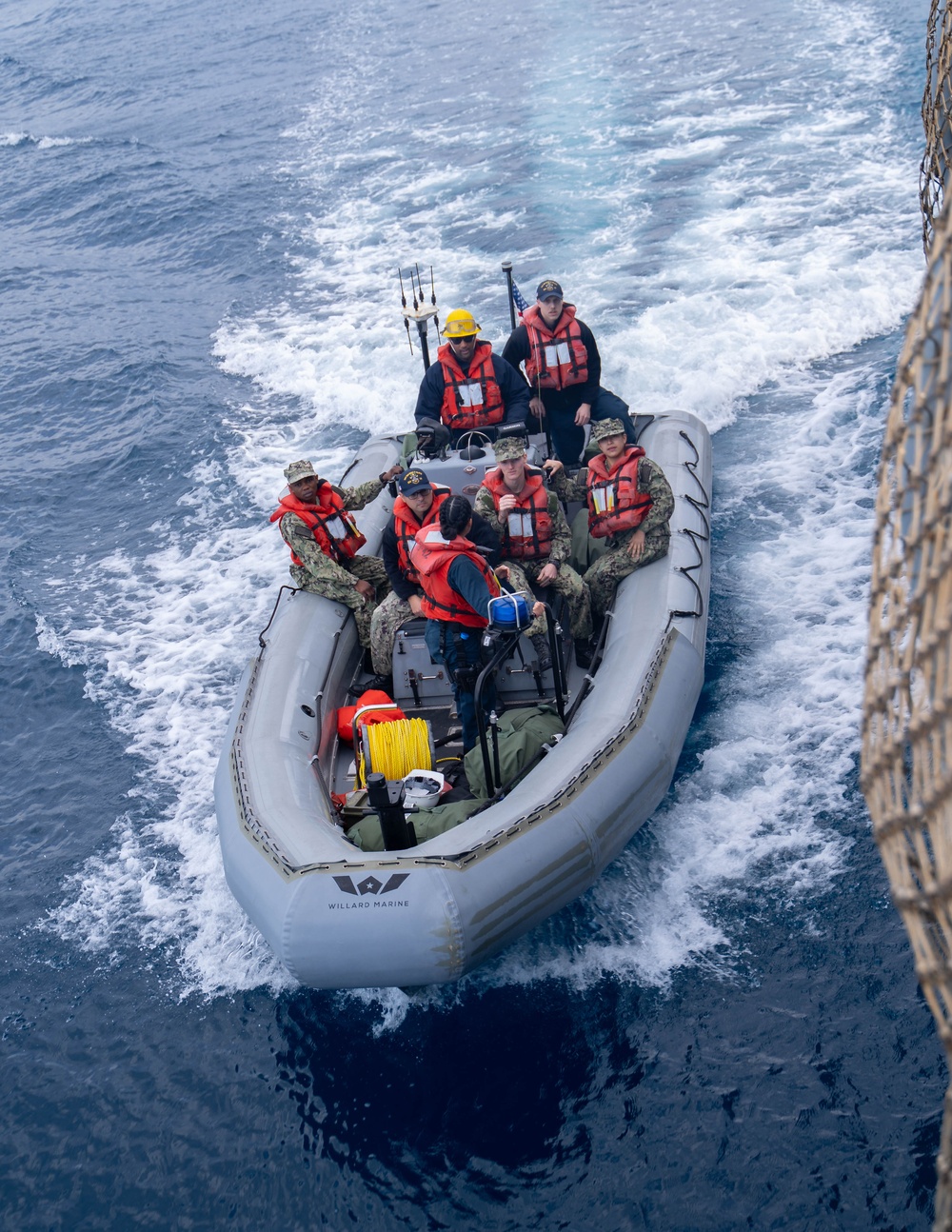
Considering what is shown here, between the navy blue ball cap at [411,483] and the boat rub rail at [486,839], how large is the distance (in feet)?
4.47

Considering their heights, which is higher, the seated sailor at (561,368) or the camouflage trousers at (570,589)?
the seated sailor at (561,368)

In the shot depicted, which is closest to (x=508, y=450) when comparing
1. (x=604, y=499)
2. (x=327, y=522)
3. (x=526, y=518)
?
(x=526, y=518)

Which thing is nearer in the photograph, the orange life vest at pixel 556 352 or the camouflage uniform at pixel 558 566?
the camouflage uniform at pixel 558 566

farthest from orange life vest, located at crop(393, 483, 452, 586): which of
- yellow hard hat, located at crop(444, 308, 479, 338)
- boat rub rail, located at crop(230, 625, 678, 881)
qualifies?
yellow hard hat, located at crop(444, 308, 479, 338)

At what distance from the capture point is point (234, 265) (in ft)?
46.3

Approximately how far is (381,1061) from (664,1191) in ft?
4.42

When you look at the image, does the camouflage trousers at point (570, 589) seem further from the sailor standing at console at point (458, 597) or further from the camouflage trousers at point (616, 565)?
the sailor standing at console at point (458, 597)

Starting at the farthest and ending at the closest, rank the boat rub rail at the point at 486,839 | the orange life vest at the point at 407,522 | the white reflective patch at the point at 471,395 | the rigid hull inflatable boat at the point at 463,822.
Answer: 1. the white reflective patch at the point at 471,395
2. the orange life vest at the point at 407,522
3. the boat rub rail at the point at 486,839
4. the rigid hull inflatable boat at the point at 463,822

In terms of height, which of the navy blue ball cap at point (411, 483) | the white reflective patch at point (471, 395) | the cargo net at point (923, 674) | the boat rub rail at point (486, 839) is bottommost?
the boat rub rail at point (486, 839)

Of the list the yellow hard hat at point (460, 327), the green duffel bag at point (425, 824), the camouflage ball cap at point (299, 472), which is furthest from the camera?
the yellow hard hat at point (460, 327)

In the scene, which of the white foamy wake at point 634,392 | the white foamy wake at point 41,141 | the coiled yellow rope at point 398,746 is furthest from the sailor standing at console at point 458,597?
the white foamy wake at point 41,141

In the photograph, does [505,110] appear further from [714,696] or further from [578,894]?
[578,894]

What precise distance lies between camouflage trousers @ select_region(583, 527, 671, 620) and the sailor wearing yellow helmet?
1122 mm

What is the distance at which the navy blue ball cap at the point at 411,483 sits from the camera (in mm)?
5562
